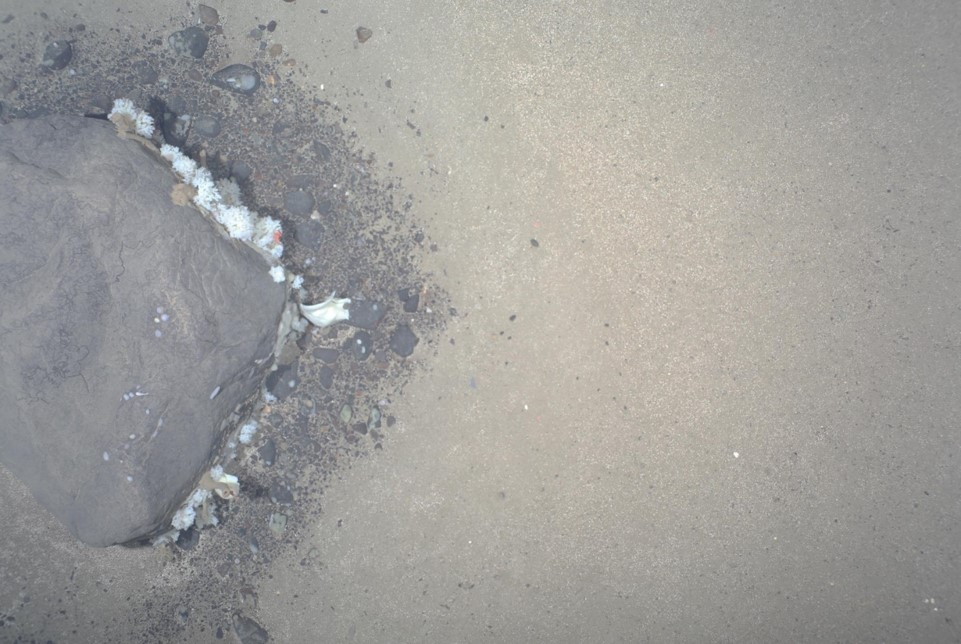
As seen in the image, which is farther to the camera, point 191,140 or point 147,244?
point 191,140

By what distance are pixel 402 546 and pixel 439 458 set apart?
38cm

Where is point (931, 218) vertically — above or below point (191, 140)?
below

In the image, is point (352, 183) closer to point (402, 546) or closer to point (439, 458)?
point (439, 458)

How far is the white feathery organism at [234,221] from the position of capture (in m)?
2.26

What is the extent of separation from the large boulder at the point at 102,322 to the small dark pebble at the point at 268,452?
347 mm

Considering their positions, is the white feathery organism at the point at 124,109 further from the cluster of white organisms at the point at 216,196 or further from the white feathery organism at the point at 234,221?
the white feathery organism at the point at 234,221

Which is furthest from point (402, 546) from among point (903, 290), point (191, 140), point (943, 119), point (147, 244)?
point (943, 119)

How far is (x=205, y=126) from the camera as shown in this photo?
246 centimetres

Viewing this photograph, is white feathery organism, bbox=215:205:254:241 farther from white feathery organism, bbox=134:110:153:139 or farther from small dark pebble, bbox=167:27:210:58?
small dark pebble, bbox=167:27:210:58

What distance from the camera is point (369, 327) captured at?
249cm

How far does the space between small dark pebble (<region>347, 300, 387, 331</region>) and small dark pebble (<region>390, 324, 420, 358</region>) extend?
96 millimetres

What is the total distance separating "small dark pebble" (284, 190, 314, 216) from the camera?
247 cm

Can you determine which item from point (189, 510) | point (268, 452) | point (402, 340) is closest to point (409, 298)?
point (402, 340)

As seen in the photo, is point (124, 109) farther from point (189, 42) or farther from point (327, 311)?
point (327, 311)
